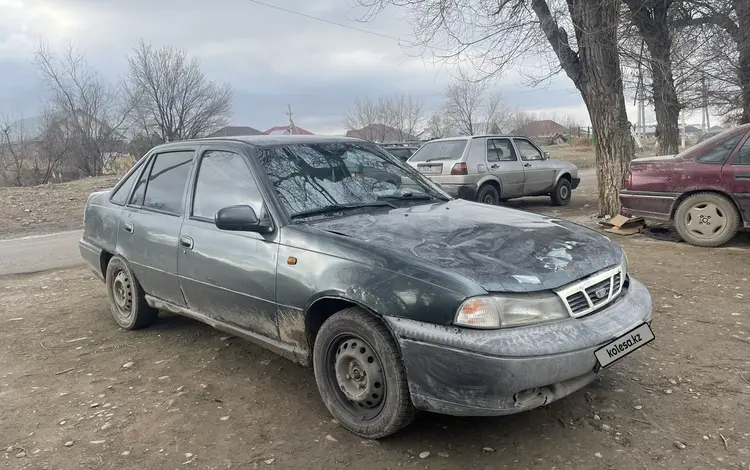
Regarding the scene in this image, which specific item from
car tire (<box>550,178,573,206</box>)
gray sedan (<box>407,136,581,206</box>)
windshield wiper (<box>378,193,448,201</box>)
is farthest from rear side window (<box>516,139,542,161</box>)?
windshield wiper (<box>378,193,448,201</box>)

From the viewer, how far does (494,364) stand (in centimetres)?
250

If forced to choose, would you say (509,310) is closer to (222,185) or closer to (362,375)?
(362,375)

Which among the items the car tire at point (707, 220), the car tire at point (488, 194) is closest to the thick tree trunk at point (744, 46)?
the car tire at point (488, 194)

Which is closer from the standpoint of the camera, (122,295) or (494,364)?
(494,364)

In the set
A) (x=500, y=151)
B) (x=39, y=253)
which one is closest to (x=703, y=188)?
(x=500, y=151)

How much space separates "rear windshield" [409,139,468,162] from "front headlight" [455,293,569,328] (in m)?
8.87

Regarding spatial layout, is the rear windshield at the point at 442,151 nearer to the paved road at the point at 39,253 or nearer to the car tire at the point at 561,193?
the car tire at the point at 561,193

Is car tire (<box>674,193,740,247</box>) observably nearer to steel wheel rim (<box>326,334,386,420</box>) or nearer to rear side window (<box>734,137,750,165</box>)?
rear side window (<box>734,137,750,165</box>)

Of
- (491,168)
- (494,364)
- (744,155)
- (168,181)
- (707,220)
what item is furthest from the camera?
(491,168)

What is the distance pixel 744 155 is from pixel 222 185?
6.32 meters

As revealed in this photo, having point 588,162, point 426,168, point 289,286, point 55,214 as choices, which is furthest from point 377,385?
point 588,162

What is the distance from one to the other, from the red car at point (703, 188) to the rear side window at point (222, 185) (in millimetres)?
6012


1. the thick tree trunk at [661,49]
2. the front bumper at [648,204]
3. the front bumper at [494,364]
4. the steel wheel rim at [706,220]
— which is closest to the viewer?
the front bumper at [494,364]

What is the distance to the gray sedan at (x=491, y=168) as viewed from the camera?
11.2 m
